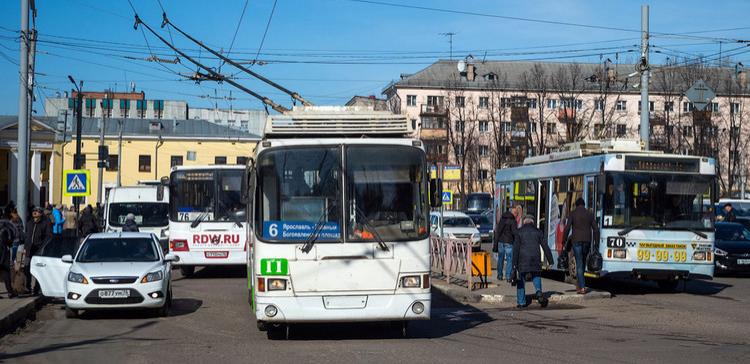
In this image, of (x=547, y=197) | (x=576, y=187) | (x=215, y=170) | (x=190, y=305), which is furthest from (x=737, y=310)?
(x=215, y=170)

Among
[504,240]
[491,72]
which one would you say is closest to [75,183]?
[504,240]

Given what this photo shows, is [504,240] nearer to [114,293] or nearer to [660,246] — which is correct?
[660,246]

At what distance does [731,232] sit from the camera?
28.2 meters

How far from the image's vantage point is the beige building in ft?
210

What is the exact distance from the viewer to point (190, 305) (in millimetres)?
18750

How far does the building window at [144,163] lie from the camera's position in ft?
268

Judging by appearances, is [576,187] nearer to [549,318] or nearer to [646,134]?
[549,318]

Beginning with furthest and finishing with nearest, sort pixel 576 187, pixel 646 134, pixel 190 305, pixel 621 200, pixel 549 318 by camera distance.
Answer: pixel 646 134, pixel 576 187, pixel 621 200, pixel 190 305, pixel 549 318

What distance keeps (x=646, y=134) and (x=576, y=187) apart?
30.7 feet

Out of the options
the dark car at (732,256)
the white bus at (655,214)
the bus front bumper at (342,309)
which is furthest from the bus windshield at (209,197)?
the dark car at (732,256)

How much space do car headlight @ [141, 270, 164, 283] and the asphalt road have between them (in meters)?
0.68

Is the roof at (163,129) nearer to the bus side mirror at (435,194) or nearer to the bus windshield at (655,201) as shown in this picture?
the bus windshield at (655,201)

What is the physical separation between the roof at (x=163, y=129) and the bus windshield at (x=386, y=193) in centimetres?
7169

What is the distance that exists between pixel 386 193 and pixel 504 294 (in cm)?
735
